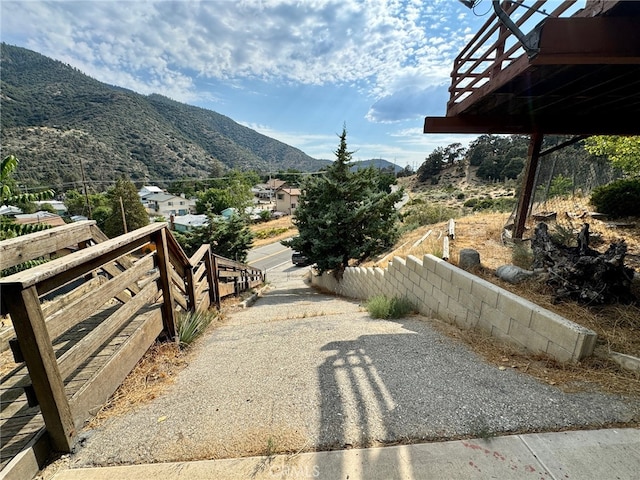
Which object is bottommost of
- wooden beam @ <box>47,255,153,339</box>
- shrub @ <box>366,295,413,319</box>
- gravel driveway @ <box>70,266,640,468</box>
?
shrub @ <box>366,295,413,319</box>

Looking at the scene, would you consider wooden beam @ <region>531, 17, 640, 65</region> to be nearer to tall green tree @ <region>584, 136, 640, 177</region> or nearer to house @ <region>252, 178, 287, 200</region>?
tall green tree @ <region>584, 136, 640, 177</region>

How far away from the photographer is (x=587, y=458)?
1684 mm

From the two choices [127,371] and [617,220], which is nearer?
[127,371]

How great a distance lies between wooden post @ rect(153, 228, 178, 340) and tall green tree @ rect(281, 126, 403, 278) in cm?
704

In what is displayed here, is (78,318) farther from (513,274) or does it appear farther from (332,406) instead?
(513,274)

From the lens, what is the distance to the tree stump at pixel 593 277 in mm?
3035

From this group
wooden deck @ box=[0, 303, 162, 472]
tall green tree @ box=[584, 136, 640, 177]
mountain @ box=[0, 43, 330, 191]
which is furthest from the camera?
mountain @ box=[0, 43, 330, 191]

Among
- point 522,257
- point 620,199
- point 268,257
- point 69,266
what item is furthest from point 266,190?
point 69,266

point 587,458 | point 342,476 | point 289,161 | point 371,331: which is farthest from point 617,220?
point 289,161

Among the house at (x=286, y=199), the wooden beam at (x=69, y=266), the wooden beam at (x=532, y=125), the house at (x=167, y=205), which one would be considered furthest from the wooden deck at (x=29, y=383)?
the house at (x=167, y=205)

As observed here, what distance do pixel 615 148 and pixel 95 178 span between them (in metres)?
94.6

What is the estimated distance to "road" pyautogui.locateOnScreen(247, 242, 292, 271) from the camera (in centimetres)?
2300

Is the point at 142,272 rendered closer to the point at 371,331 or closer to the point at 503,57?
the point at 371,331

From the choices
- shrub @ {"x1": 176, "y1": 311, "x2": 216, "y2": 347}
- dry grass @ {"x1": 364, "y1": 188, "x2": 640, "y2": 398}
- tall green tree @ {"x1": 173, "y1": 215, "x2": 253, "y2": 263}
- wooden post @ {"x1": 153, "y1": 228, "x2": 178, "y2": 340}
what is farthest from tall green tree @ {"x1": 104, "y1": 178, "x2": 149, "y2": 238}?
dry grass @ {"x1": 364, "y1": 188, "x2": 640, "y2": 398}
